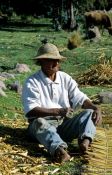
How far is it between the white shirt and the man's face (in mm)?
86

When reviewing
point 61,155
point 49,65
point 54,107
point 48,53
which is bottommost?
point 61,155

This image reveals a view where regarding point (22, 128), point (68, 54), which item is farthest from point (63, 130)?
point (68, 54)

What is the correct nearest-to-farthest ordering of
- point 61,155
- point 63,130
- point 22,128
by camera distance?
point 61,155, point 63,130, point 22,128

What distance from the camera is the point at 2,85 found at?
33.7 ft

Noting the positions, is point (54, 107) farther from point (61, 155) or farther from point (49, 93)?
point (61, 155)

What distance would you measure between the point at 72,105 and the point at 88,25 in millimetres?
19587

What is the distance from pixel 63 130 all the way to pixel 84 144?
458 mm

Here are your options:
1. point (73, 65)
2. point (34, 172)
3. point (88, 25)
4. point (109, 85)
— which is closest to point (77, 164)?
point (34, 172)

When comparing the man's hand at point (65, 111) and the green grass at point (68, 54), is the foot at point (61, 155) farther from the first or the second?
the green grass at point (68, 54)

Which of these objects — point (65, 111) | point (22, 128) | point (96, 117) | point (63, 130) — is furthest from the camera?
point (22, 128)

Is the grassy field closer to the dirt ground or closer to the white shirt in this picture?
the dirt ground

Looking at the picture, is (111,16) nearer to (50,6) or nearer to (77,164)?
(50,6)

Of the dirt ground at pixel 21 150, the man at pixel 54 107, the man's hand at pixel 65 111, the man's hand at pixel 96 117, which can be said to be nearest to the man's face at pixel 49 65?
the man at pixel 54 107

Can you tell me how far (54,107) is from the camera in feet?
21.3
